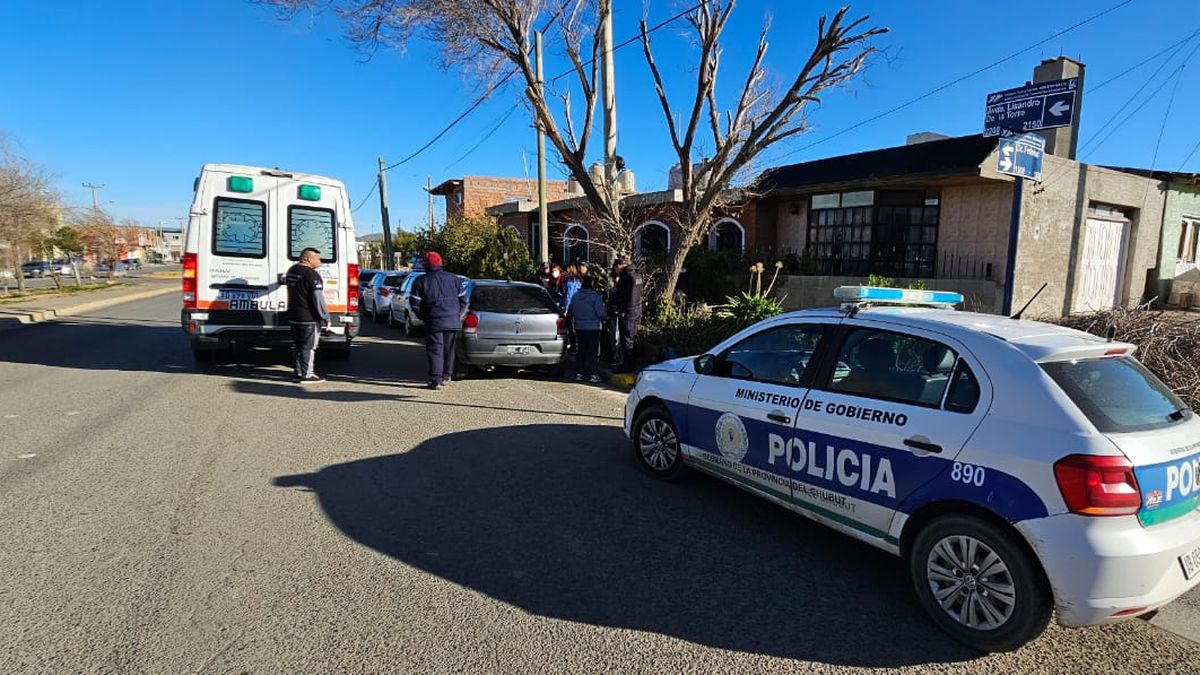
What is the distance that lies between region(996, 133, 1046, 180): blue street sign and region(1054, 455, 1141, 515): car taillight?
3.76 meters

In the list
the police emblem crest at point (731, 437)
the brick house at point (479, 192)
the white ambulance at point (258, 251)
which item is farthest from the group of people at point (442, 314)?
the brick house at point (479, 192)

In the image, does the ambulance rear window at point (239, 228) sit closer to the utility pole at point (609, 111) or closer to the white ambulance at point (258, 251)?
the white ambulance at point (258, 251)

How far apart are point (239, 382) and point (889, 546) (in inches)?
335

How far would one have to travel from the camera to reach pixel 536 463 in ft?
17.9

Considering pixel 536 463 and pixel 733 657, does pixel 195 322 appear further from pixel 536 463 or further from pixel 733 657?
pixel 733 657

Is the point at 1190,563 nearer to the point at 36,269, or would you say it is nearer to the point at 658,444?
the point at 658,444

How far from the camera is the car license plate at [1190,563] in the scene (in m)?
2.69

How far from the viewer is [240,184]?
8906mm

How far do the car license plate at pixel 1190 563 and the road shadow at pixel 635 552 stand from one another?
95 cm

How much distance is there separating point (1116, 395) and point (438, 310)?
279 inches

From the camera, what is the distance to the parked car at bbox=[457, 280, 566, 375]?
354 inches

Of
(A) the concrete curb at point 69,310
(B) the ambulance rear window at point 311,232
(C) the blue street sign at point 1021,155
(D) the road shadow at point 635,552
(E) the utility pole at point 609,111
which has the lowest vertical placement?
(D) the road shadow at point 635,552

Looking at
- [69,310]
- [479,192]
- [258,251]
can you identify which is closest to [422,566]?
[258,251]

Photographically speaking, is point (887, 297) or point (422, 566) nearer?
point (422, 566)
